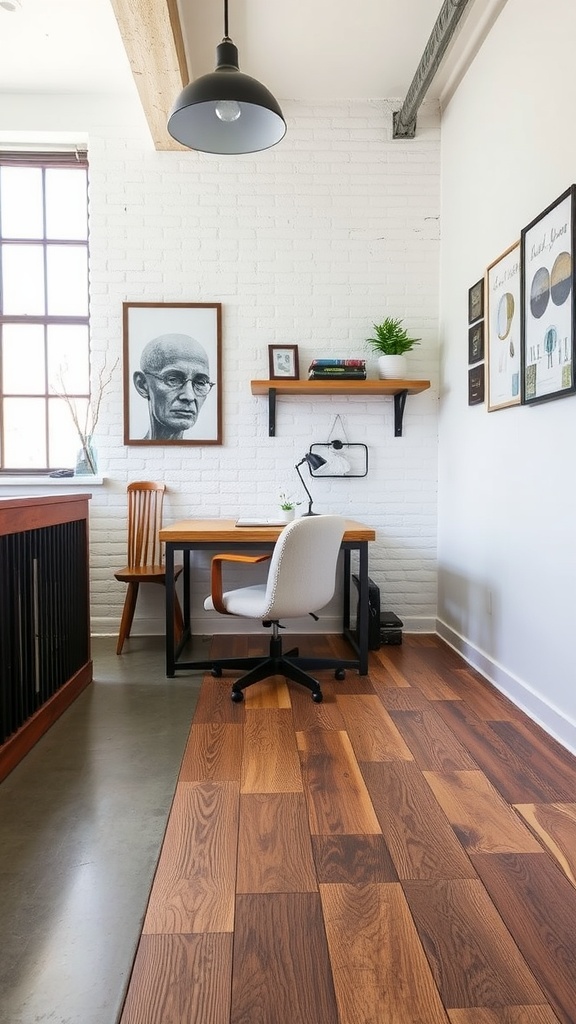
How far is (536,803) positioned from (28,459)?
11.2 ft

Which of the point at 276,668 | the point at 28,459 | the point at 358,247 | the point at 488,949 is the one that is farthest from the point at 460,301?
the point at 488,949

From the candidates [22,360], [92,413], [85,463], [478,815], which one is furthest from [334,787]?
[22,360]

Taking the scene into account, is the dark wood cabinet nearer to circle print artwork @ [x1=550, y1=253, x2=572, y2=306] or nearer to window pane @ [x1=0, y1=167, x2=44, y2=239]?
circle print artwork @ [x1=550, y1=253, x2=572, y2=306]

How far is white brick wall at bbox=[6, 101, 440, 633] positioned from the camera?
3.75 m

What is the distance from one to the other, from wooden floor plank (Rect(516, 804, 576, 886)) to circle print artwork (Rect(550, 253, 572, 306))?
1645 mm

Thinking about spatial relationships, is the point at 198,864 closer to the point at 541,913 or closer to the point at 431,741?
the point at 541,913

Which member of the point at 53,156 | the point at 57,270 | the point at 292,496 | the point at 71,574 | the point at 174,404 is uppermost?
the point at 53,156

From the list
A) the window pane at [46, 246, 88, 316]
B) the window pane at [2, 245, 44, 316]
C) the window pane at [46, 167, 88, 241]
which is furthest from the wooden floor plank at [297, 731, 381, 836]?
the window pane at [46, 167, 88, 241]

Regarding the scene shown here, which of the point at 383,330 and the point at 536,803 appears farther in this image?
the point at 383,330

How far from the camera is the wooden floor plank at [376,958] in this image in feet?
3.59

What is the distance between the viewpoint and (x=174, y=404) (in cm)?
379

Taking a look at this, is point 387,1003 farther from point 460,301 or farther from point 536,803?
point 460,301

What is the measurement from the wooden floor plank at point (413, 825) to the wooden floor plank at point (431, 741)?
0.09 meters

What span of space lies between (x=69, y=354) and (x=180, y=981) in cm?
362
